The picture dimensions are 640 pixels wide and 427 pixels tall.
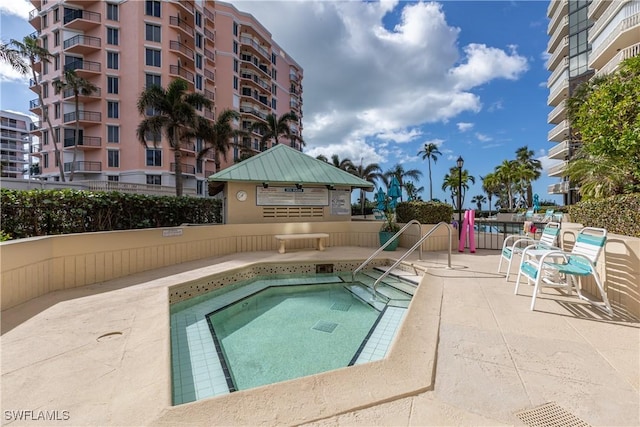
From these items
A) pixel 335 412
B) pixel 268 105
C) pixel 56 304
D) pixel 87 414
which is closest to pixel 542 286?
pixel 335 412

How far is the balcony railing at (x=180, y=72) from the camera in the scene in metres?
25.7

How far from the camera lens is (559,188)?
27328mm

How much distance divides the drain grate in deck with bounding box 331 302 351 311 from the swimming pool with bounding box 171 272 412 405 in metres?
0.02

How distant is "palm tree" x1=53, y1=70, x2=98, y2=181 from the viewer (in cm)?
2212

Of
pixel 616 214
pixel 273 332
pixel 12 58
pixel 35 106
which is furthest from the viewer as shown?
pixel 35 106

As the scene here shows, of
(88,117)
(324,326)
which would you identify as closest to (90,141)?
(88,117)

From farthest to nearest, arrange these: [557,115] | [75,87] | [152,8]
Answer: [557,115] → [152,8] → [75,87]

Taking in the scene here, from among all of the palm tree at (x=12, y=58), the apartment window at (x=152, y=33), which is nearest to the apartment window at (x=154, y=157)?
the palm tree at (x=12, y=58)

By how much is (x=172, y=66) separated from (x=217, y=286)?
2825 centimetres

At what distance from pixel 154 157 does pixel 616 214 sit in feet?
95.7

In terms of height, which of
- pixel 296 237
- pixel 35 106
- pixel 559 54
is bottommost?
pixel 296 237

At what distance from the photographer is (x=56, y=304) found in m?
3.90

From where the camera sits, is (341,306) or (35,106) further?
(35,106)

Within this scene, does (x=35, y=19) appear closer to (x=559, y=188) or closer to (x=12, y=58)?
(x=12, y=58)
